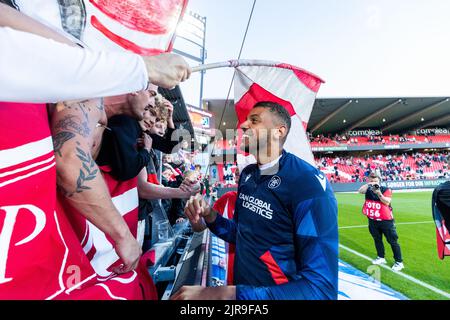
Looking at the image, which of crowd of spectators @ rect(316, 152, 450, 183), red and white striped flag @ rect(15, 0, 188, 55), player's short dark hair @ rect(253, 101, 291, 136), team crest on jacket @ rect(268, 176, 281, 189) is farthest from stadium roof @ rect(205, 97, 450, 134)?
team crest on jacket @ rect(268, 176, 281, 189)

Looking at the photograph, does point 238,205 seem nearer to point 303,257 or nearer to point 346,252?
point 303,257

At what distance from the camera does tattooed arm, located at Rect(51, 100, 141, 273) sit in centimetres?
79

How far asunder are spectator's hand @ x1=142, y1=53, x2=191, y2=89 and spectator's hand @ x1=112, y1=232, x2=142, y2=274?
22.7 inches

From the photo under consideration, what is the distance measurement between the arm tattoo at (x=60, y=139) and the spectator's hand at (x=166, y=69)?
35cm

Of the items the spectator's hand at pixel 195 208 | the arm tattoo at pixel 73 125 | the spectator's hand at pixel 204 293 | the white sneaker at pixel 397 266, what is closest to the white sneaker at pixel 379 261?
the white sneaker at pixel 397 266

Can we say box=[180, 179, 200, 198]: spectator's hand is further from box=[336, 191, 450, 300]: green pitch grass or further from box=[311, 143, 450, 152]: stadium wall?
box=[311, 143, 450, 152]: stadium wall

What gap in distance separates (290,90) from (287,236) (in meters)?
1.66

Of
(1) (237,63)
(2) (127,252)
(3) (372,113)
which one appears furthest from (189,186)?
(3) (372,113)

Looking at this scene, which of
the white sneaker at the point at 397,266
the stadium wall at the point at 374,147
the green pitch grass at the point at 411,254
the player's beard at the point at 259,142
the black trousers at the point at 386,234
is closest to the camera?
the player's beard at the point at 259,142

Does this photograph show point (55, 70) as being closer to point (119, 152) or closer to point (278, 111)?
point (119, 152)

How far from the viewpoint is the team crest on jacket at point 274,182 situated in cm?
147

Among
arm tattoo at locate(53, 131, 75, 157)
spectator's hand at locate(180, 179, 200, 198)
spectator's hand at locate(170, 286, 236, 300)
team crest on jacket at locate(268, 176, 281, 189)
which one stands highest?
arm tattoo at locate(53, 131, 75, 157)

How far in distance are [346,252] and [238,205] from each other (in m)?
5.52

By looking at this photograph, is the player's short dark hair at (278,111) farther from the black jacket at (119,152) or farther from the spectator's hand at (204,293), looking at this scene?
the spectator's hand at (204,293)
